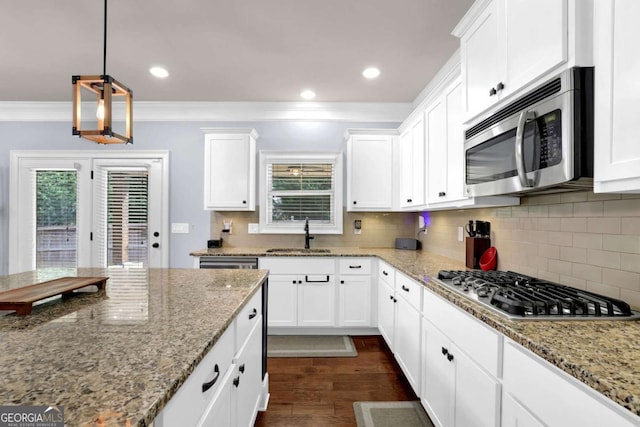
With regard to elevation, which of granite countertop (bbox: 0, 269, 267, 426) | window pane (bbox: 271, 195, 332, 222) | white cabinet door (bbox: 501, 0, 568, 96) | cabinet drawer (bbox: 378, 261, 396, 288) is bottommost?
cabinet drawer (bbox: 378, 261, 396, 288)

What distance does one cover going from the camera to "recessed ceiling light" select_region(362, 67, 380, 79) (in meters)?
3.02

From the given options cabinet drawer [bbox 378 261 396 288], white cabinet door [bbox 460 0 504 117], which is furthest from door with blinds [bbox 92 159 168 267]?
white cabinet door [bbox 460 0 504 117]

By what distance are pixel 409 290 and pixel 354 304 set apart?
3.91 ft

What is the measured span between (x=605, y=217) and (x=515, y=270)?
0.73 meters

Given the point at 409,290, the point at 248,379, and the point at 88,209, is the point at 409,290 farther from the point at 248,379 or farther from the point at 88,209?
the point at 88,209

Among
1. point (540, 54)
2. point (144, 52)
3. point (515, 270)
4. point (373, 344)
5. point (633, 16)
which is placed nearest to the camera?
point (633, 16)

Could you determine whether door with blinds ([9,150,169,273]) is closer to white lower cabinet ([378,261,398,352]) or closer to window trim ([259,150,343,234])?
window trim ([259,150,343,234])

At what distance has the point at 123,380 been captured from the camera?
0.69 metres

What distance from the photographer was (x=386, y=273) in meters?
2.98

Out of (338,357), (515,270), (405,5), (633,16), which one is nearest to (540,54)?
(633,16)

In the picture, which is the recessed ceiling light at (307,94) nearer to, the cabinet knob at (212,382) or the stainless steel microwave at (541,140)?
the stainless steel microwave at (541,140)

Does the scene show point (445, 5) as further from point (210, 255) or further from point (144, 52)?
point (210, 255)

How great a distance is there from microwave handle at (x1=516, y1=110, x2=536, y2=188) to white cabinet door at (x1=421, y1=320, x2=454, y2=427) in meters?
0.84

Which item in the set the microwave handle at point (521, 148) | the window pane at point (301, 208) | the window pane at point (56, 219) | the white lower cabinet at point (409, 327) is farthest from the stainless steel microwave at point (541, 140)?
the window pane at point (56, 219)
